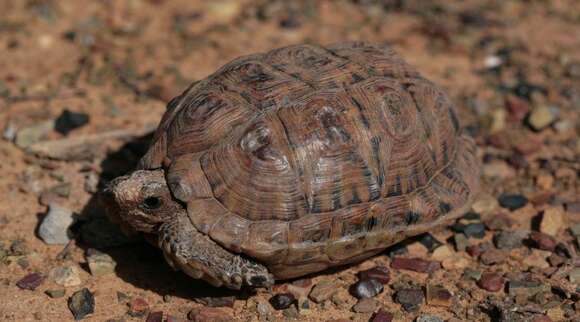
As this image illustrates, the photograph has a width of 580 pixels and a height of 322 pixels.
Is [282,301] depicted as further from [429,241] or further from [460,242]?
[460,242]

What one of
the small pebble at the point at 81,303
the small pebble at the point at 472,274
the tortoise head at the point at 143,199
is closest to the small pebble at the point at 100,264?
the small pebble at the point at 81,303

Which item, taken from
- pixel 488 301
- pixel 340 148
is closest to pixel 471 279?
pixel 488 301

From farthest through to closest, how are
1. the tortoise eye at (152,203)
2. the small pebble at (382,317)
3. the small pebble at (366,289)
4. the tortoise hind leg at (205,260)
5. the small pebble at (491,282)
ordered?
the small pebble at (491,282), the small pebble at (366,289), the small pebble at (382,317), the tortoise eye at (152,203), the tortoise hind leg at (205,260)

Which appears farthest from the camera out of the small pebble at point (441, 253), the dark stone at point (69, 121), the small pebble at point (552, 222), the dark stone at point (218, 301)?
the dark stone at point (69, 121)

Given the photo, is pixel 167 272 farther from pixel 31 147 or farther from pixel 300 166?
pixel 31 147

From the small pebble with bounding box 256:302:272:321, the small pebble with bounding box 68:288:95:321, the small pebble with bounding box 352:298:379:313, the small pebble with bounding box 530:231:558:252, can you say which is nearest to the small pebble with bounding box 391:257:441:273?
the small pebble with bounding box 352:298:379:313

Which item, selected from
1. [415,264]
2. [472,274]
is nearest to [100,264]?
[415,264]

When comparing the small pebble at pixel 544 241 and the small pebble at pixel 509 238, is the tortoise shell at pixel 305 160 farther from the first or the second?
the small pebble at pixel 544 241

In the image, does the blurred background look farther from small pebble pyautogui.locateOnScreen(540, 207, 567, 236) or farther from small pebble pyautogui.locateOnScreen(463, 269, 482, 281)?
small pebble pyautogui.locateOnScreen(463, 269, 482, 281)
